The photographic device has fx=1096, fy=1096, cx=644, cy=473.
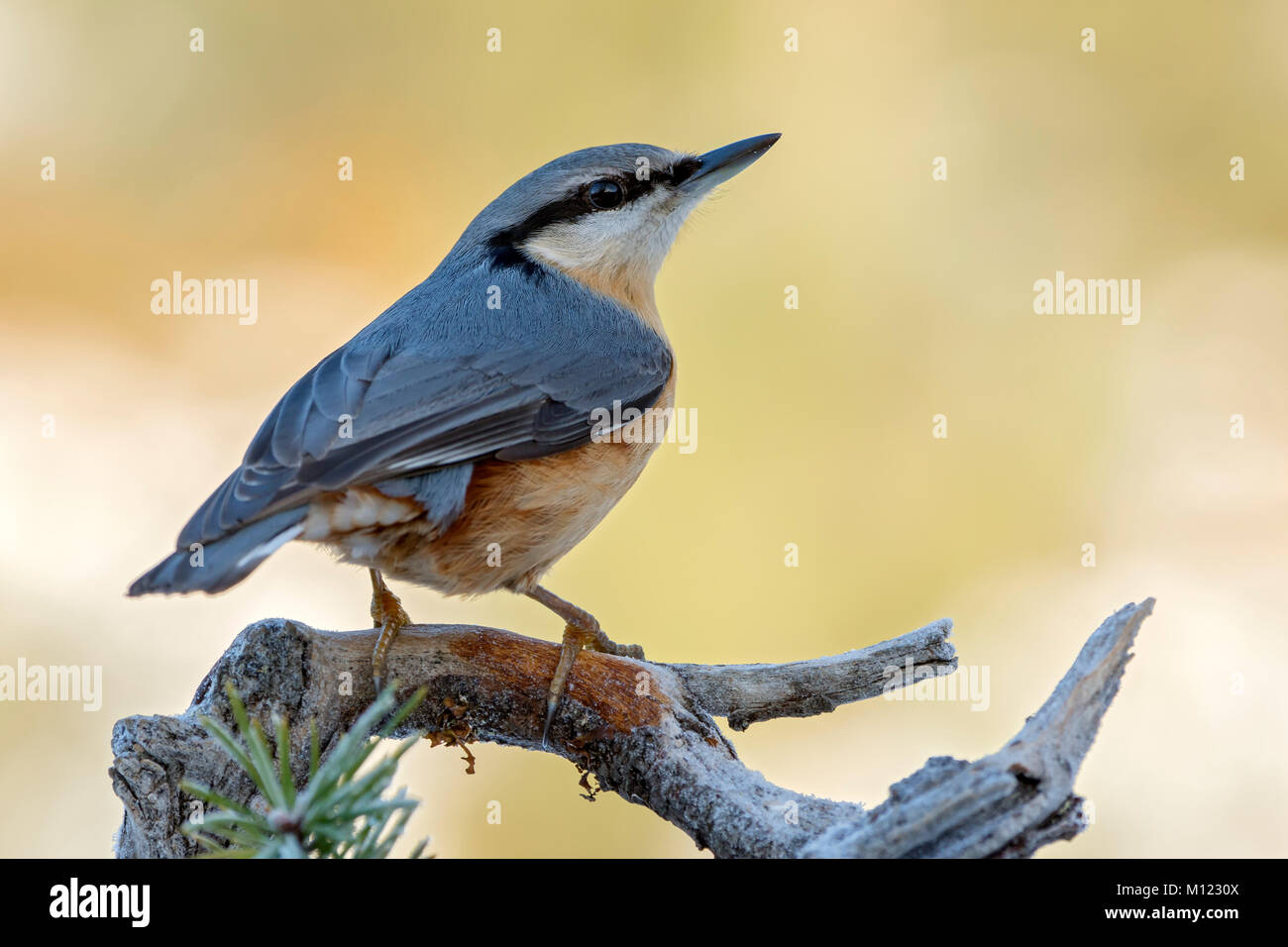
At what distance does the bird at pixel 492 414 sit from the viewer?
2.38 meters

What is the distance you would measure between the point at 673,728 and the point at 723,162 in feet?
6.68

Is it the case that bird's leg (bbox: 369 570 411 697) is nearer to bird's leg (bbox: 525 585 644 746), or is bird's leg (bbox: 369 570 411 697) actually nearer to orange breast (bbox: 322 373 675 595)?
orange breast (bbox: 322 373 675 595)

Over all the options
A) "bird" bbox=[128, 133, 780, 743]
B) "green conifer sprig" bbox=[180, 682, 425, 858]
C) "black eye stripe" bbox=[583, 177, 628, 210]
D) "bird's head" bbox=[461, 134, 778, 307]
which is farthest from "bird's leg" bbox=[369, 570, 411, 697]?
"black eye stripe" bbox=[583, 177, 628, 210]

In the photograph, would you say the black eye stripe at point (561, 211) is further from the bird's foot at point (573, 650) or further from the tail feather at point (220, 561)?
the tail feather at point (220, 561)

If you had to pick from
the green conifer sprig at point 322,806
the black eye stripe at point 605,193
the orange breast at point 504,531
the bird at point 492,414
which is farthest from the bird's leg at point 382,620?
the black eye stripe at point 605,193

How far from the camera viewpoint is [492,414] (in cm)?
276

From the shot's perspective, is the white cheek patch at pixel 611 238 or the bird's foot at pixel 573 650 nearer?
the bird's foot at pixel 573 650

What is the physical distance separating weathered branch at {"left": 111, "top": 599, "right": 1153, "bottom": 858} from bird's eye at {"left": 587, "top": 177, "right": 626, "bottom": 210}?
1.61 m

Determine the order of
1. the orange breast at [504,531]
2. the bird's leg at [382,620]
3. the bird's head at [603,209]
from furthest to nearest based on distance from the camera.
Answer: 1. the bird's head at [603,209]
2. the orange breast at [504,531]
3. the bird's leg at [382,620]

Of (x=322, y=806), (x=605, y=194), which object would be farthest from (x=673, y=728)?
(x=605, y=194)

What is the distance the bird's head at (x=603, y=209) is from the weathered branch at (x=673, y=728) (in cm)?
144

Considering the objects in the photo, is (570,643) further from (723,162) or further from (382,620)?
(723,162)
